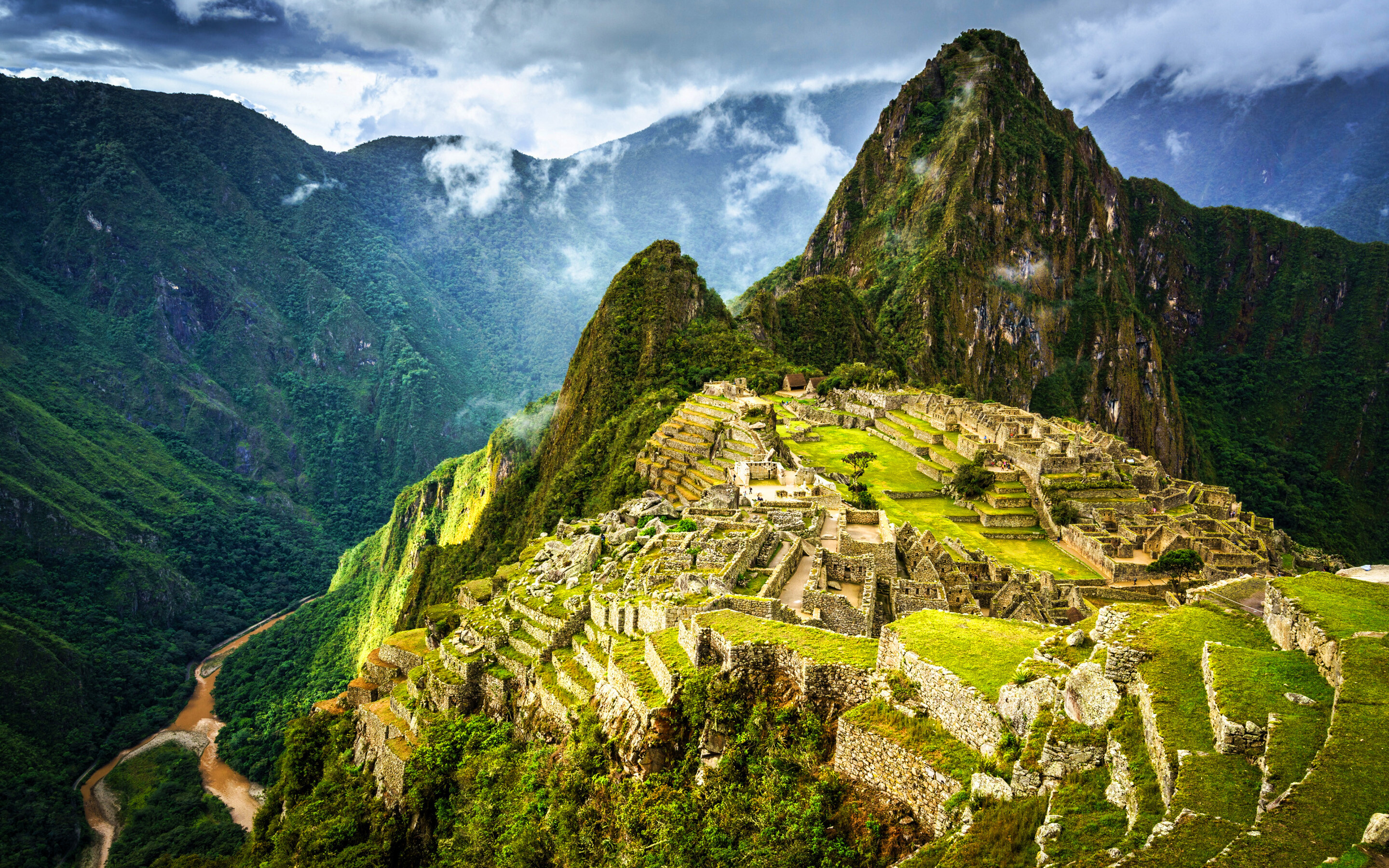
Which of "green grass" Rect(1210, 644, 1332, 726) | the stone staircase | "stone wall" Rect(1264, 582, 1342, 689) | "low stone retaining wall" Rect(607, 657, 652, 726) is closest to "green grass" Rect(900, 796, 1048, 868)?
"green grass" Rect(1210, 644, 1332, 726)

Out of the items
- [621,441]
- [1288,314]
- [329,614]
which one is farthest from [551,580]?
[1288,314]

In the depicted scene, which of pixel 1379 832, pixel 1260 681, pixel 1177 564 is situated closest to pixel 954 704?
pixel 1260 681

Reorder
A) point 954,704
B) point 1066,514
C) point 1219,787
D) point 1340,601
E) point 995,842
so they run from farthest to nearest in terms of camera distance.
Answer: point 1066,514 → point 954,704 → point 1340,601 → point 995,842 → point 1219,787

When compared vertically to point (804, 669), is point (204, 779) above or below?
below

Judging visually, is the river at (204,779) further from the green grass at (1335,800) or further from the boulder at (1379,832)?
the boulder at (1379,832)

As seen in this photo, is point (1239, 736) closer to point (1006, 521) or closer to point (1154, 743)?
point (1154, 743)

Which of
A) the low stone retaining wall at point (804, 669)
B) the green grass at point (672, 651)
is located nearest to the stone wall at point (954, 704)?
the low stone retaining wall at point (804, 669)

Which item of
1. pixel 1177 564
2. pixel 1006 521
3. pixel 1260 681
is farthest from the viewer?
pixel 1006 521

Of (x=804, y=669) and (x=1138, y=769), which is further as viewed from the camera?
(x=804, y=669)
